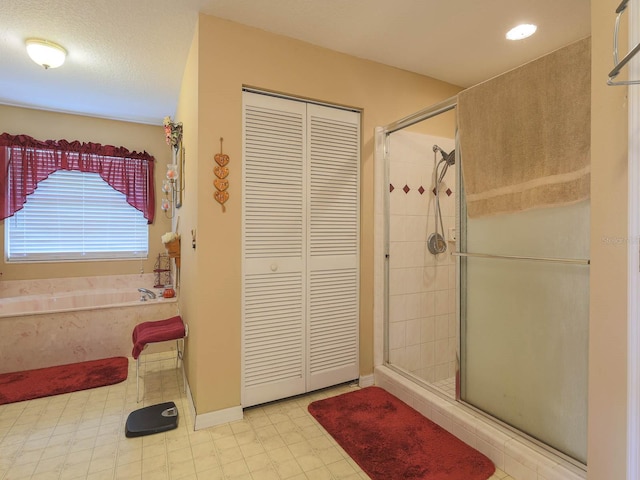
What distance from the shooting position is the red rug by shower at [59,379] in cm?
245

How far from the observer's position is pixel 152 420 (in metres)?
2.07

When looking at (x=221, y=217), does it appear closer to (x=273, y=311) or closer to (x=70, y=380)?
(x=273, y=311)

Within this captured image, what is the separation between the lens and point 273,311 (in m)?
2.26

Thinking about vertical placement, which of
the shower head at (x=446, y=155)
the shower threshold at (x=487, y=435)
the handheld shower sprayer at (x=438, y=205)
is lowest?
the shower threshold at (x=487, y=435)

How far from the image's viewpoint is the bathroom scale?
6.45 feet

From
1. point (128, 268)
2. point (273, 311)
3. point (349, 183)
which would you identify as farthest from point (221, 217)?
point (128, 268)

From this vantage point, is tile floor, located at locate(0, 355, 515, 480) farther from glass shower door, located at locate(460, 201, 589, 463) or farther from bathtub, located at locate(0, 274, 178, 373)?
bathtub, located at locate(0, 274, 178, 373)

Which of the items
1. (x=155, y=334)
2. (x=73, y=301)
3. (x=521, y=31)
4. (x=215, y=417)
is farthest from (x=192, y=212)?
(x=521, y=31)

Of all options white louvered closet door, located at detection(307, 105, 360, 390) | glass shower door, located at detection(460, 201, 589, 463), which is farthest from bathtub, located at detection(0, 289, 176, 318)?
glass shower door, located at detection(460, 201, 589, 463)

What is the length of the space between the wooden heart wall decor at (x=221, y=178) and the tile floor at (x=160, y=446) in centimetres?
139

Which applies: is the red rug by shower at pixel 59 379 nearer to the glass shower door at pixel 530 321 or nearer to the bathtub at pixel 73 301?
the bathtub at pixel 73 301

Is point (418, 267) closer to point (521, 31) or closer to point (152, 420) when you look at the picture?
point (521, 31)

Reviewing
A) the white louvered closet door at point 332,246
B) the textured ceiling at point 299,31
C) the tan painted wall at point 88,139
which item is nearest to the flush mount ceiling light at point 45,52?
the textured ceiling at point 299,31

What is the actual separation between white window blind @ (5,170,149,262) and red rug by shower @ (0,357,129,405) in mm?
1370
